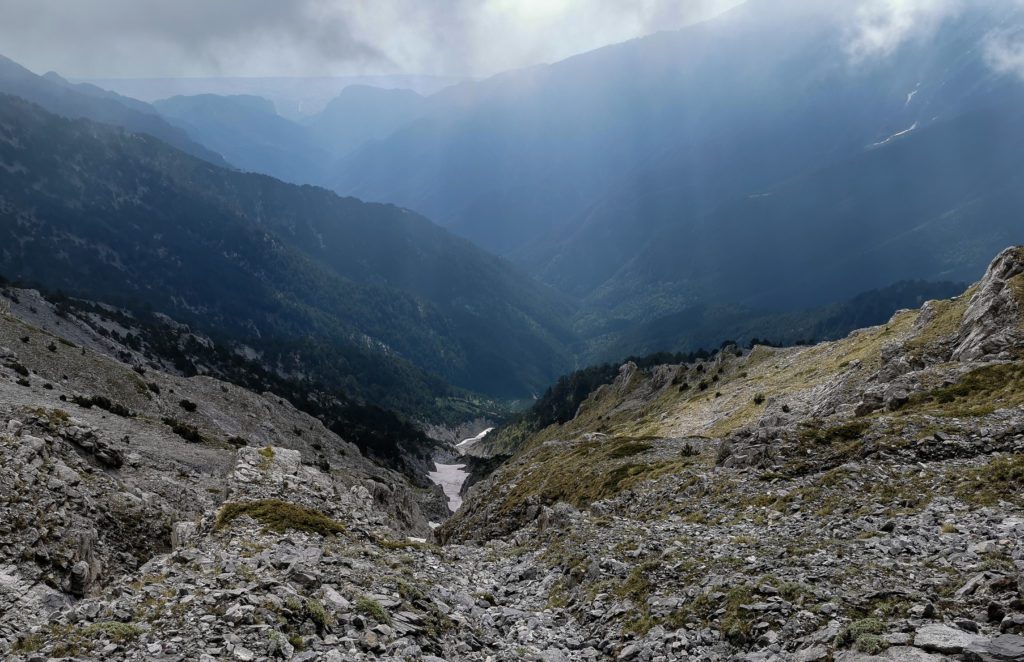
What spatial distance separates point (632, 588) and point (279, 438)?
10335 centimetres

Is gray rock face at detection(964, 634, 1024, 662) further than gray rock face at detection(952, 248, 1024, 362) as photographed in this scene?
No

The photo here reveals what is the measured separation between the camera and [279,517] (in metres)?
28.2

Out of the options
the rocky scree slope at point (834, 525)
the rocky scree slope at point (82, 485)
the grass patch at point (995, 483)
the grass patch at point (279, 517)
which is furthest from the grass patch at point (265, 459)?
the grass patch at point (995, 483)

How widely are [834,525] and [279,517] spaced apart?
2331 cm

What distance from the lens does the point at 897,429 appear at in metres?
32.1

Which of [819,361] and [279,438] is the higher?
[819,361]

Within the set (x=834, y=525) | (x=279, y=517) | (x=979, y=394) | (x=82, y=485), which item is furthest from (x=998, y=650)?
(x=82, y=485)

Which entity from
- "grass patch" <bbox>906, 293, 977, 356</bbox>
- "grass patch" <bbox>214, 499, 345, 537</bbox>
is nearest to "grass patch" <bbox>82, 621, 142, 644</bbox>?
"grass patch" <bbox>214, 499, 345, 537</bbox>

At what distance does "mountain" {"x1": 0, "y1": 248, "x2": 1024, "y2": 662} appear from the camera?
1620 cm

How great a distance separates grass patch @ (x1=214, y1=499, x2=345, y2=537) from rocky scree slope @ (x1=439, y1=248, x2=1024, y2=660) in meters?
9.85

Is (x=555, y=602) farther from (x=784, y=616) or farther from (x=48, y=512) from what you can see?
(x=48, y=512)

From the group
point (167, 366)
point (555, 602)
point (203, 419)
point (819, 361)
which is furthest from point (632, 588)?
point (167, 366)

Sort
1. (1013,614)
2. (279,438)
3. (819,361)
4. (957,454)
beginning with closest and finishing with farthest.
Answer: (1013,614) → (957,454) → (819,361) → (279,438)

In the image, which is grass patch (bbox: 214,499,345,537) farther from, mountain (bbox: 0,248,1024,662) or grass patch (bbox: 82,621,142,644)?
grass patch (bbox: 82,621,142,644)
